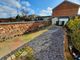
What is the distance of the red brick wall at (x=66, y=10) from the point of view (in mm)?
37000

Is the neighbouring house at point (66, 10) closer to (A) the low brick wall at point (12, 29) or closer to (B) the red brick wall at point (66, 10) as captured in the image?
(B) the red brick wall at point (66, 10)

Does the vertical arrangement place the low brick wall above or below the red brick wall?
below

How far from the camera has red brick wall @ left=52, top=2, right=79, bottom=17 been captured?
37000 mm

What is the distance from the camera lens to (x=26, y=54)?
9.00 m

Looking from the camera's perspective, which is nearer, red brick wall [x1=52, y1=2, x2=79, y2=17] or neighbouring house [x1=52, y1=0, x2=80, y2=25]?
neighbouring house [x1=52, y1=0, x2=80, y2=25]

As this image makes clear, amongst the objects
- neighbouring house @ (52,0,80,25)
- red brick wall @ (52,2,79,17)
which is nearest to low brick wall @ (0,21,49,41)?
neighbouring house @ (52,0,80,25)

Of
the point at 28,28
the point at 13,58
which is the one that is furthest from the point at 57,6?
the point at 13,58

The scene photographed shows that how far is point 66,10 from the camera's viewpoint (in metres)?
38.1

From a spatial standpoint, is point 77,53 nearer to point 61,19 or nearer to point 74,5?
point 61,19

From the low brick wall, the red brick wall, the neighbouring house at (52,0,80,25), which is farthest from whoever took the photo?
the red brick wall

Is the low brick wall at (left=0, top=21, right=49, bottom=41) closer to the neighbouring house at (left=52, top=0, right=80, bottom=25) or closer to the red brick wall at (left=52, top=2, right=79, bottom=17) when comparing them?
the neighbouring house at (left=52, top=0, right=80, bottom=25)

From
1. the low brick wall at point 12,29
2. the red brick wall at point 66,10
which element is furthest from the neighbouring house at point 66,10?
the low brick wall at point 12,29

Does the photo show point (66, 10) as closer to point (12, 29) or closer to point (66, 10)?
point (66, 10)

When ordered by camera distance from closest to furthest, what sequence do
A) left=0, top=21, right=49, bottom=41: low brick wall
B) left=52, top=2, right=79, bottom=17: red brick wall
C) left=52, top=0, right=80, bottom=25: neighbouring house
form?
1. left=0, top=21, right=49, bottom=41: low brick wall
2. left=52, top=0, right=80, bottom=25: neighbouring house
3. left=52, top=2, right=79, bottom=17: red brick wall
